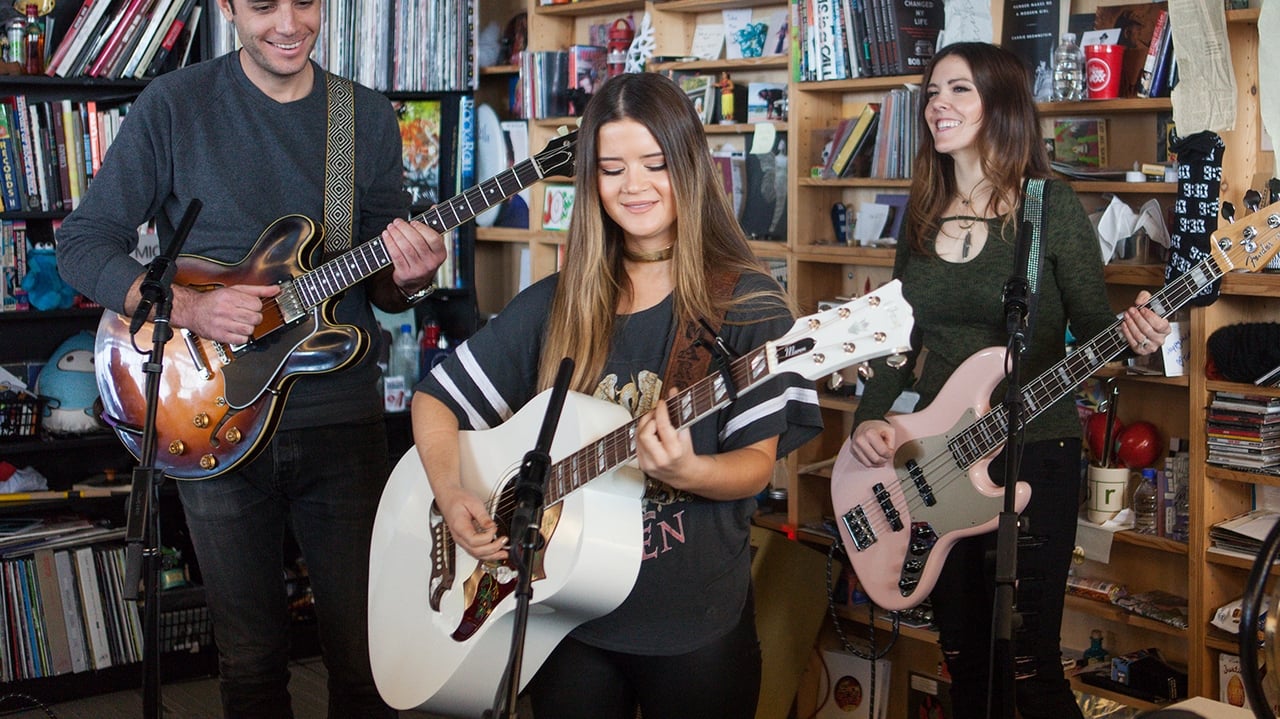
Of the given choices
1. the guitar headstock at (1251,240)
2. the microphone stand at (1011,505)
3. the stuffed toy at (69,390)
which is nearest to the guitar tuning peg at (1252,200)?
the guitar headstock at (1251,240)

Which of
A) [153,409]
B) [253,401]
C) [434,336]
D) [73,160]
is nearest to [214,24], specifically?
[73,160]

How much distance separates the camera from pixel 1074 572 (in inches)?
124

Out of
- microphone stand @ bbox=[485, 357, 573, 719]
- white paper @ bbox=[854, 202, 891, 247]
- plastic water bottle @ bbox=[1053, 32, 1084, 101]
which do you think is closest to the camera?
microphone stand @ bbox=[485, 357, 573, 719]

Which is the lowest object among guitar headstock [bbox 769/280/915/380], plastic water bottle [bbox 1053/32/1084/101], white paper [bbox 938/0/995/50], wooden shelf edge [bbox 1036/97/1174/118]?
guitar headstock [bbox 769/280/915/380]

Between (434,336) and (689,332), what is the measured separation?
8.55 feet

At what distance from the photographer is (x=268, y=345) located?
2.37 m

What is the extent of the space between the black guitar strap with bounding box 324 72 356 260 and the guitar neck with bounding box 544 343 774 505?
2.81 ft

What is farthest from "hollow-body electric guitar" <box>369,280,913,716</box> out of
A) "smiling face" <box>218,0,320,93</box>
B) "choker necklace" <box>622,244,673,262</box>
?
"smiling face" <box>218,0,320,93</box>

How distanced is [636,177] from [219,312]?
947mm

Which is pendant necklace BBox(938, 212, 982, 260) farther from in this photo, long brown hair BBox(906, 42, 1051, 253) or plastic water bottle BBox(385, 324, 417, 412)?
plastic water bottle BBox(385, 324, 417, 412)

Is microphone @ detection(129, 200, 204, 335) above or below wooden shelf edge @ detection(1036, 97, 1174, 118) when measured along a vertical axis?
below

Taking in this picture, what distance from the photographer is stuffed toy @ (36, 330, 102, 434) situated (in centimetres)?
364

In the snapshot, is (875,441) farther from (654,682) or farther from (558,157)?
(654,682)

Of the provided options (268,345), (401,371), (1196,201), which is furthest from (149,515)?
(401,371)
